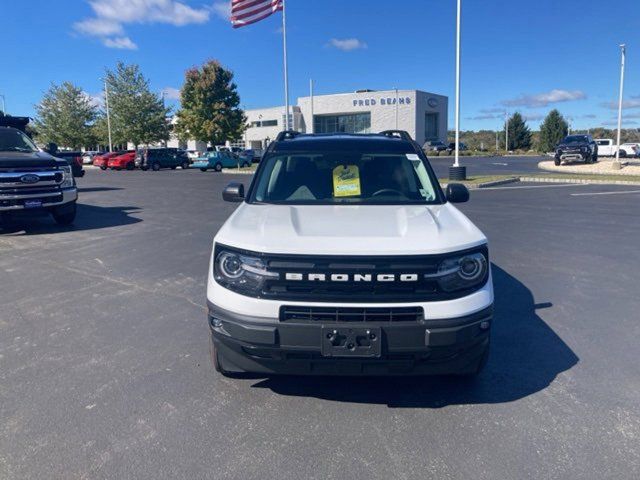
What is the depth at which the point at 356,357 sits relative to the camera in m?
2.88

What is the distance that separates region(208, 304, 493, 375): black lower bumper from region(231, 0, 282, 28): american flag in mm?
24109

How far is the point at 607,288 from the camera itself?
5891 mm

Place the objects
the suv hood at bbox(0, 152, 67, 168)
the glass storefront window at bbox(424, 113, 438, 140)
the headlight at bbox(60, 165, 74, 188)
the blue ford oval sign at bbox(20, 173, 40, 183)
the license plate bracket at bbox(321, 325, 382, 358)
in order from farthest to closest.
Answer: the glass storefront window at bbox(424, 113, 438, 140)
the headlight at bbox(60, 165, 74, 188)
the blue ford oval sign at bbox(20, 173, 40, 183)
the suv hood at bbox(0, 152, 67, 168)
the license plate bracket at bbox(321, 325, 382, 358)

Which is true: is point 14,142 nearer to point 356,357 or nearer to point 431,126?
point 356,357

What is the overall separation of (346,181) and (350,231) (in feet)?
4.10

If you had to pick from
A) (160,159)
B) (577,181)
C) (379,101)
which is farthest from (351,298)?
(379,101)

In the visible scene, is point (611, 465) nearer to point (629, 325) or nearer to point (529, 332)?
point (529, 332)

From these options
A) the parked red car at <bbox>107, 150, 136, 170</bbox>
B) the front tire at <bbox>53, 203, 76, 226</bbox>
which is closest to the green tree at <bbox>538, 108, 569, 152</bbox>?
the parked red car at <bbox>107, 150, 136, 170</bbox>

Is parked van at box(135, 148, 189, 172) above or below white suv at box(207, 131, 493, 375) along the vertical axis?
above

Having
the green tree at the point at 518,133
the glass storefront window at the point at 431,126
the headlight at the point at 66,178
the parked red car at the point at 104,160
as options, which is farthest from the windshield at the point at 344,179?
the green tree at the point at 518,133

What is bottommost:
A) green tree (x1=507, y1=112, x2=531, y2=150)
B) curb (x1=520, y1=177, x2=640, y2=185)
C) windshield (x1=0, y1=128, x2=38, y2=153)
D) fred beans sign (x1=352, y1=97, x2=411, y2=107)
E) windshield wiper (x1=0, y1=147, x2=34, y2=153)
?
curb (x1=520, y1=177, x2=640, y2=185)

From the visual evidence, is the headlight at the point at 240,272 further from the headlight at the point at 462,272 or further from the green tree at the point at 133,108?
the green tree at the point at 133,108

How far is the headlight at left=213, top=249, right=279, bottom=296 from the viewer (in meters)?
2.99

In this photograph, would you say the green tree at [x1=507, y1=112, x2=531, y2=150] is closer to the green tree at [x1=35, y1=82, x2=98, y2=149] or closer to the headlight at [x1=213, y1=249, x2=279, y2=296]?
the green tree at [x1=35, y1=82, x2=98, y2=149]
